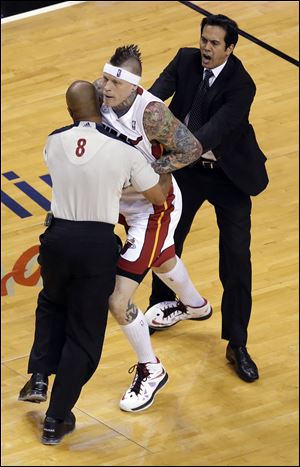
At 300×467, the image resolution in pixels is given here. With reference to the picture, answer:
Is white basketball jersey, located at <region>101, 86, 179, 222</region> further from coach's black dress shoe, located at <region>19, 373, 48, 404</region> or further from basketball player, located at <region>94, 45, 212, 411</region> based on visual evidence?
coach's black dress shoe, located at <region>19, 373, 48, 404</region>

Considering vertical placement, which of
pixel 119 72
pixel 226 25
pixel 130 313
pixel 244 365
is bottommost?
pixel 244 365

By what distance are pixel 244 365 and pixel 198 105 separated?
1125 mm

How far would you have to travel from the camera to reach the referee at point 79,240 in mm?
5055

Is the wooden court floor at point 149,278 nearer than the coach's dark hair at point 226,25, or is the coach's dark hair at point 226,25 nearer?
the coach's dark hair at point 226,25

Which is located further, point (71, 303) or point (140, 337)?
point (140, 337)

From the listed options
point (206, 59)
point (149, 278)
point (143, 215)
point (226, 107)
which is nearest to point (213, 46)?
point (206, 59)

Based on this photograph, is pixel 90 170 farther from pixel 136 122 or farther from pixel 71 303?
pixel 71 303

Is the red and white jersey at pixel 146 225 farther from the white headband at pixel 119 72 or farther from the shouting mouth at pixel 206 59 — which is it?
the shouting mouth at pixel 206 59

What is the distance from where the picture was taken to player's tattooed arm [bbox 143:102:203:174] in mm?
5207

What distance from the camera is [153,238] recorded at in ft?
18.3

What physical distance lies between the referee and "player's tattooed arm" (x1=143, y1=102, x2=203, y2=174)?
8 centimetres

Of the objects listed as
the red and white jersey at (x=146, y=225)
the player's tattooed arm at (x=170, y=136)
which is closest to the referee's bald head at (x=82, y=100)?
the player's tattooed arm at (x=170, y=136)

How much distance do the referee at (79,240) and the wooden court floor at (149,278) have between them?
0.41 metres

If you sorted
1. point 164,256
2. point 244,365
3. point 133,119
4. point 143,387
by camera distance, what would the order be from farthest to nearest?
point 244,365 < point 143,387 < point 164,256 < point 133,119
